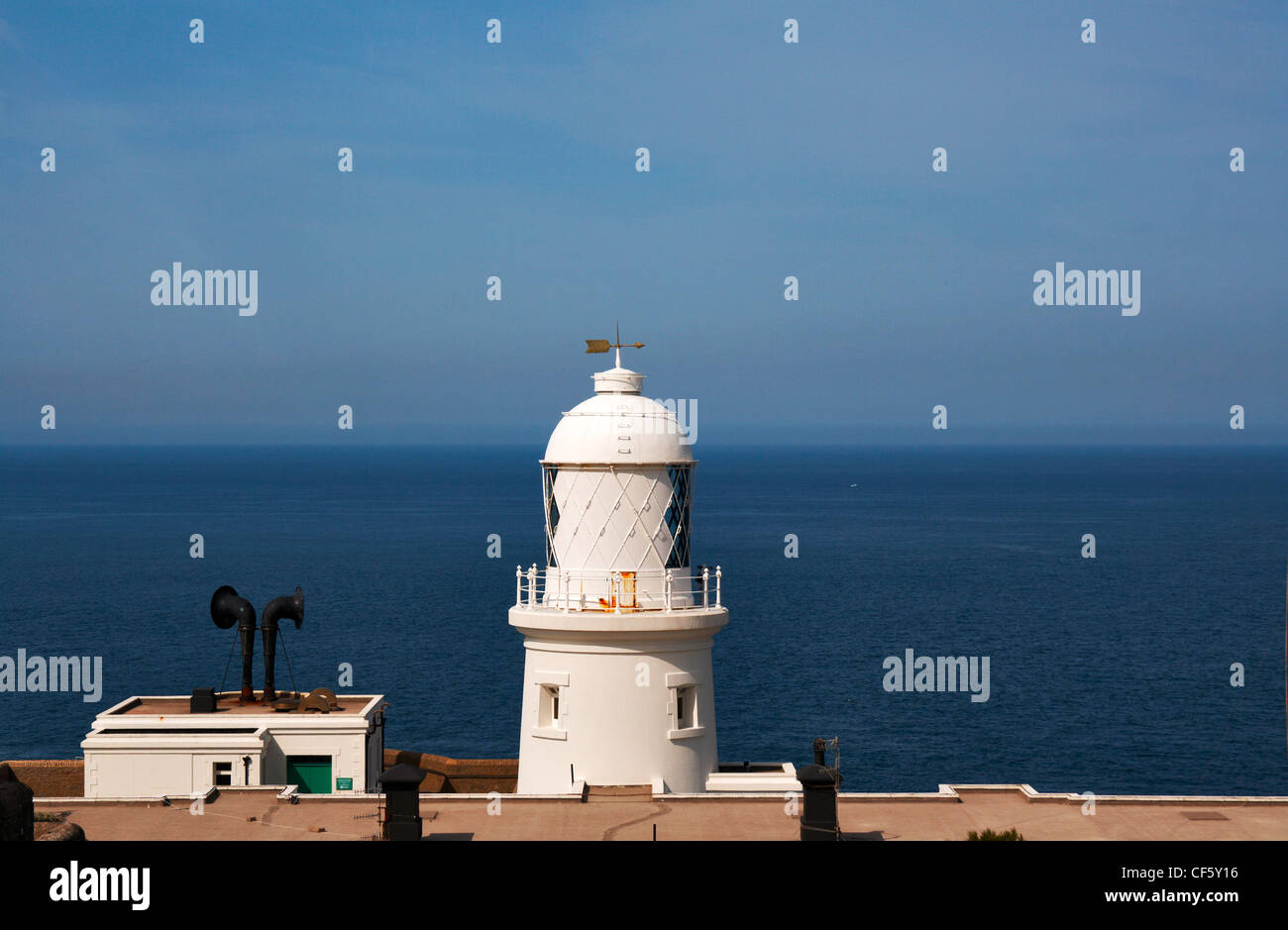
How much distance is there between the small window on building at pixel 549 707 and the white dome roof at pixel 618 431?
4579 mm

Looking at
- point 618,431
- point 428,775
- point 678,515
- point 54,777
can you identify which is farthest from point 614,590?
point 54,777

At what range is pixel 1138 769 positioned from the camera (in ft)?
230

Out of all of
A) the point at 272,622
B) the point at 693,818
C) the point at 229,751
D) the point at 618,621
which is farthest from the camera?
the point at 272,622

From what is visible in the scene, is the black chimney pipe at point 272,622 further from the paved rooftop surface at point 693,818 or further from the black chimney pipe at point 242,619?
the paved rooftop surface at point 693,818

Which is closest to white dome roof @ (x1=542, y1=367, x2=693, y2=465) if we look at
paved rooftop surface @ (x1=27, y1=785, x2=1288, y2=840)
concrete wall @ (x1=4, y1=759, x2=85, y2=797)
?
paved rooftop surface @ (x1=27, y1=785, x2=1288, y2=840)

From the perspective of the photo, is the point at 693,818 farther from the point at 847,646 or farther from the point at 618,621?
the point at 847,646

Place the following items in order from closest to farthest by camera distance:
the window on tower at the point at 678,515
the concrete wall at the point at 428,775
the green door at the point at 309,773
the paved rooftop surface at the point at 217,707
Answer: the window on tower at the point at 678,515, the green door at the point at 309,773, the paved rooftop surface at the point at 217,707, the concrete wall at the point at 428,775

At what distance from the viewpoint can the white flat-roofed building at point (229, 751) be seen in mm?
32594

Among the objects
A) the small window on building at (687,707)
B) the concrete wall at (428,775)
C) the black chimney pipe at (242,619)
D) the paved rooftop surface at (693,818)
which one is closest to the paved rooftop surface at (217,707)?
the black chimney pipe at (242,619)

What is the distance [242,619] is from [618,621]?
11876 mm

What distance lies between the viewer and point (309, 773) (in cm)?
3391
